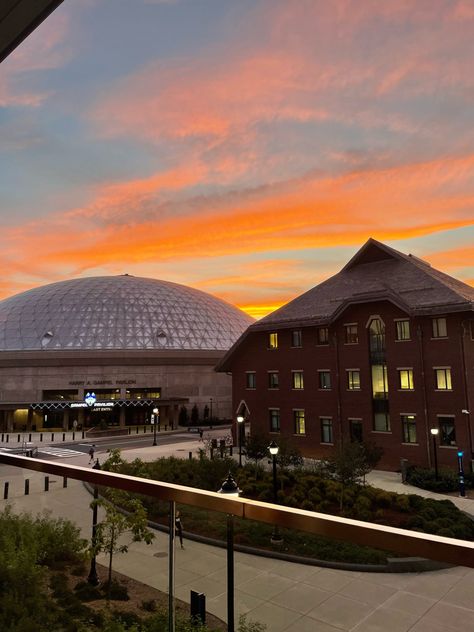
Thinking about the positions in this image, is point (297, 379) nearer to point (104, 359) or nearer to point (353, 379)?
point (353, 379)

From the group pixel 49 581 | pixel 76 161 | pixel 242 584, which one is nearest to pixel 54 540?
pixel 49 581

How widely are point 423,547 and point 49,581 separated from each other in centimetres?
481

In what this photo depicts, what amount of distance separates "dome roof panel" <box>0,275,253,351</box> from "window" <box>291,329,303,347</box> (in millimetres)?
41606

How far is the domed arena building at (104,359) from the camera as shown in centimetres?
7062

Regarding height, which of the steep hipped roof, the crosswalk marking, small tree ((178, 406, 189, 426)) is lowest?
the crosswalk marking

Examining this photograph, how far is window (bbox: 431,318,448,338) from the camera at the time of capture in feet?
105

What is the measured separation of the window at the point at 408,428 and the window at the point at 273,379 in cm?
1201

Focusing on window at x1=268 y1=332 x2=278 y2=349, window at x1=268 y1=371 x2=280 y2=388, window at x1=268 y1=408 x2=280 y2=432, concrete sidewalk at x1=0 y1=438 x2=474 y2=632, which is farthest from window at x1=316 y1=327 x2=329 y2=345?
concrete sidewalk at x1=0 y1=438 x2=474 y2=632

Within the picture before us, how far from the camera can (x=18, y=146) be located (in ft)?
23.8

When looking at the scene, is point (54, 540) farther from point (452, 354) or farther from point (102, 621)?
point (452, 354)

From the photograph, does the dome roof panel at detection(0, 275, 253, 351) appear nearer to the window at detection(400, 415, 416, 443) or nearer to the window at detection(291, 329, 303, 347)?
the window at detection(291, 329, 303, 347)

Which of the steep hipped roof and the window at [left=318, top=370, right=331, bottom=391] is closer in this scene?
the steep hipped roof

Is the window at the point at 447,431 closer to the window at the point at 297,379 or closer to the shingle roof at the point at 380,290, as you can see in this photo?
the shingle roof at the point at 380,290

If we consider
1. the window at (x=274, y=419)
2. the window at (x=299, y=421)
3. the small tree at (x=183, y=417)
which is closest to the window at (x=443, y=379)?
the window at (x=299, y=421)
